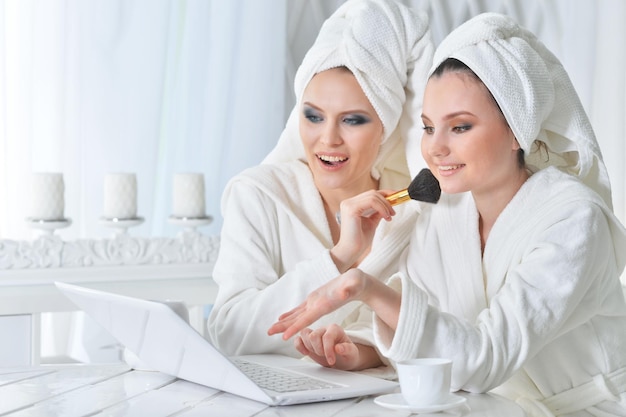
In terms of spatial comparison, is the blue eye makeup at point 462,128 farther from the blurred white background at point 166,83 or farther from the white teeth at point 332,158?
the blurred white background at point 166,83

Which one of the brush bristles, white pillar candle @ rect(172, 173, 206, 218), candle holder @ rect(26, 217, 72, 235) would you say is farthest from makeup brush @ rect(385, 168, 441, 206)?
candle holder @ rect(26, 217, 72, 235)

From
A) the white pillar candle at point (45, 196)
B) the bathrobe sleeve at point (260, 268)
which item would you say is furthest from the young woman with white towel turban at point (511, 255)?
the white pillar candle at point (45, 196)

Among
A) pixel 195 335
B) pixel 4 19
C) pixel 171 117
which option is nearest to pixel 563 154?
pixel 195 335

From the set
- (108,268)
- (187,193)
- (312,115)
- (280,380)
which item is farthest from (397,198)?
(108,268)

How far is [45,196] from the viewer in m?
2.11

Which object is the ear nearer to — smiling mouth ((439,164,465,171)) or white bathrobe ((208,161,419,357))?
smiling mouth ((439,164,465,171))

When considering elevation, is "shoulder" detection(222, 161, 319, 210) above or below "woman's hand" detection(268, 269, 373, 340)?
above

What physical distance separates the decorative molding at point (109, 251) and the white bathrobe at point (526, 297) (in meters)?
0.81

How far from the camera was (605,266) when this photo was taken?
1.41 metres

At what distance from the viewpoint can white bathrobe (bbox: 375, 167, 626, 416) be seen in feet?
4.30

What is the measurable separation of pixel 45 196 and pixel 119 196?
15cm

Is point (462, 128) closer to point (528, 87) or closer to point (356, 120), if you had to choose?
point (528, 87)

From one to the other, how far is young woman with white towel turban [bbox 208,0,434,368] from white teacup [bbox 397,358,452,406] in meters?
0.43

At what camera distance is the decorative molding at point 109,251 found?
2.14 meters
